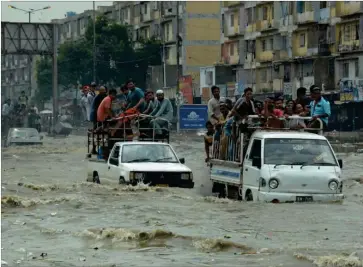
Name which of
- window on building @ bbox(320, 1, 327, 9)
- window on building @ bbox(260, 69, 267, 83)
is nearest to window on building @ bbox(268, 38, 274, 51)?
window on building @ bbox(260, 69, 267, 83)

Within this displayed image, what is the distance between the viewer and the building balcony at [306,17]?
230ft

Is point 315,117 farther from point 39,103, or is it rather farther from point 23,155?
point 39,103

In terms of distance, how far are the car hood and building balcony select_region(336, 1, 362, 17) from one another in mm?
42889

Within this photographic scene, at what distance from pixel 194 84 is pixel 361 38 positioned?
2693 centimetres

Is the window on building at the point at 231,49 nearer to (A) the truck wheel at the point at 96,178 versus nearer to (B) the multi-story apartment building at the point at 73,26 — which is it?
(B) the multi-story apartment building at the point at 73,26

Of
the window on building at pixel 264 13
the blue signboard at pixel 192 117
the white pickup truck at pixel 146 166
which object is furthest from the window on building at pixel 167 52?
the white pickup truck at pixel 146 166

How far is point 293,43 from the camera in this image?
72.8 meters

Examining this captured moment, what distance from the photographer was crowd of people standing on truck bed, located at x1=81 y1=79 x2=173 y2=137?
24719mm

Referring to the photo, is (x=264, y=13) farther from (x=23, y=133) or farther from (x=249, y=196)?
(x=249, y=196)

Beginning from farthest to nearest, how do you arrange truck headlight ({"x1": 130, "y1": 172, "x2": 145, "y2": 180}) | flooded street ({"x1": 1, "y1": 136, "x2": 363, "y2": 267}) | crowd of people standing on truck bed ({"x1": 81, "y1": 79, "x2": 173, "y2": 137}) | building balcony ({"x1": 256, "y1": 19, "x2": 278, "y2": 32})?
building balcony ({"x1": 256, "y1": 19, "x2": 278, "y2": 32}) → crowd of people standing on truck bed ({"x1": 81, "y1": 79, "x2": 173, "y2": 137}) → truck headlight ({"x1": 130, "y1": 172, "x2": 145, "y2": 180}) → flooded street ({"x1": 1, "y1": 136, "x2": 363, "y2": 267})

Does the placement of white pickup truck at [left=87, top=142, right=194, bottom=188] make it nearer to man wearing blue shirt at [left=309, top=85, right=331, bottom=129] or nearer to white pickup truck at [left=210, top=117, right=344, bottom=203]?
white pickup truck at [left=210, top=117, right=344, bottom=203]

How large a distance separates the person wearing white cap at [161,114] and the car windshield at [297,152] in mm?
6301

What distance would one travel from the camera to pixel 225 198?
2006 cm

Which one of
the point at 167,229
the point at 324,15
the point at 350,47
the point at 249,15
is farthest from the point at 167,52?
the point at 167,229
